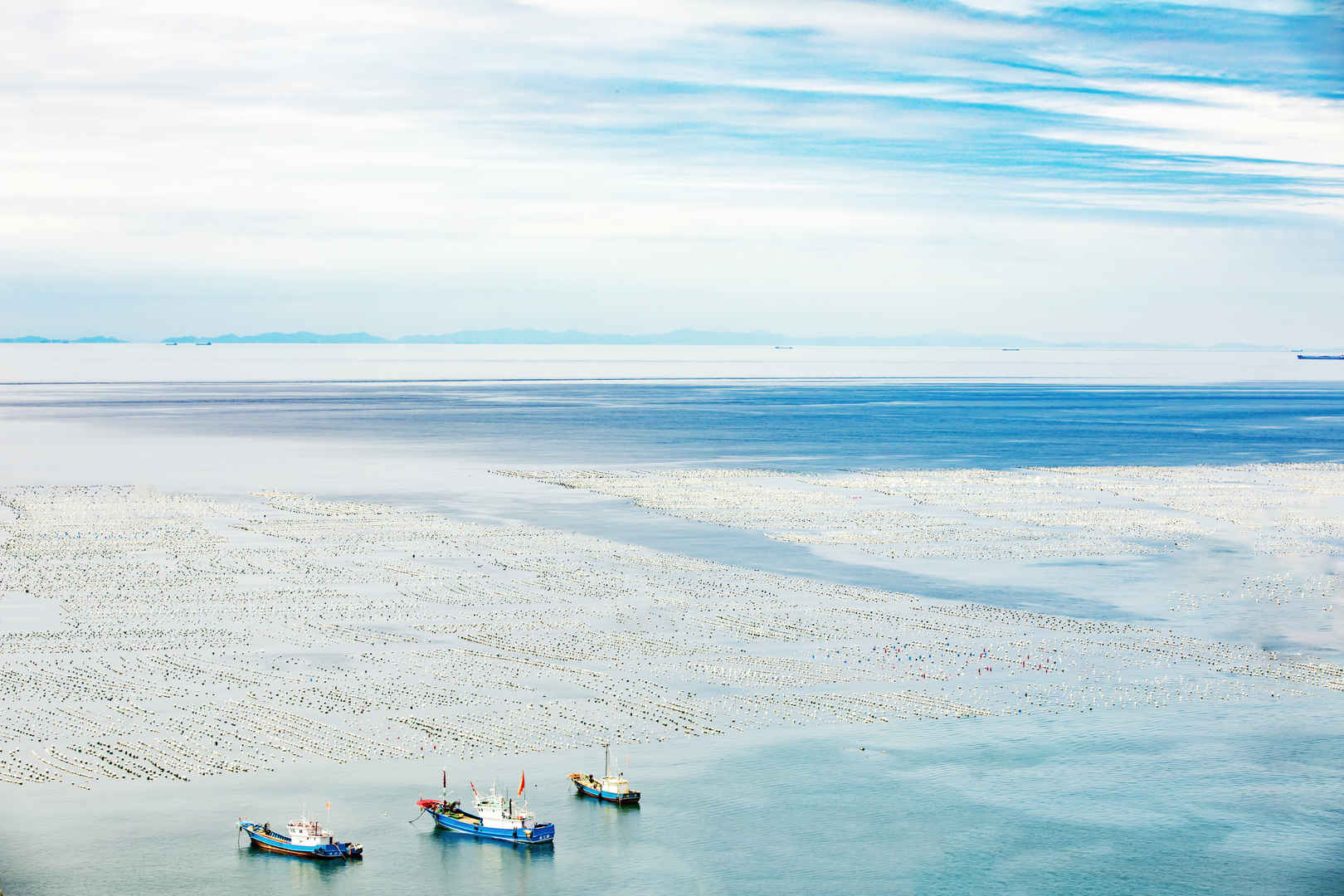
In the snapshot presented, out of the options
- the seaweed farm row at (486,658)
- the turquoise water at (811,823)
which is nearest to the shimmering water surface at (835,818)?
the turquoise water at (811,823)

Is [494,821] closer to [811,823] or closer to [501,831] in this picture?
[501,831]

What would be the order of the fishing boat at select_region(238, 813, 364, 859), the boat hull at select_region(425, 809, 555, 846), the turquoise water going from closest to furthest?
the turquoise water, the fishing boat at select_region(238, 813, 364, 859), the boat hull at select_region(425, 809, 555, 846)

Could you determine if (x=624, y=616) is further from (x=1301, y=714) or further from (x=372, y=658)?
(x=1301, y=714)

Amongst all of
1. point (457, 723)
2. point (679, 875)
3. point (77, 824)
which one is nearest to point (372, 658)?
point (457, 723)

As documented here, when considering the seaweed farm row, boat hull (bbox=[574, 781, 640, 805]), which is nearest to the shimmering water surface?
boat hull (bbox=[574, 781, 640, 805])

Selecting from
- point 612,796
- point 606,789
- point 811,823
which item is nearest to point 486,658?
point 606,789

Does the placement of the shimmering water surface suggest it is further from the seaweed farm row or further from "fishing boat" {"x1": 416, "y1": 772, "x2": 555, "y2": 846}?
the seaweed farm row

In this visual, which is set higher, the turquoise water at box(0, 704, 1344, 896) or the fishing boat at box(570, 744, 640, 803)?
the fishing boat at box(570, 744, 640, 803)
